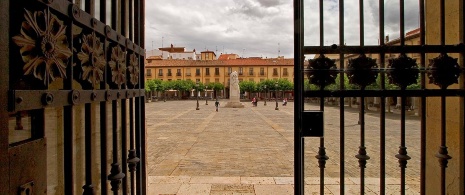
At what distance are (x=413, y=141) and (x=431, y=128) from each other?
8.90 m

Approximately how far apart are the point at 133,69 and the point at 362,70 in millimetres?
1666

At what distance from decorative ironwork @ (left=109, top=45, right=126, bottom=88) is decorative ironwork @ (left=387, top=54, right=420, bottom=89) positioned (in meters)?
1.83

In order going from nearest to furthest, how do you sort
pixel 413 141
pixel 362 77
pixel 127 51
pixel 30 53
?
pixel 30 53 → pixel 362 77 → pixel 127 51 → pixel 413 141

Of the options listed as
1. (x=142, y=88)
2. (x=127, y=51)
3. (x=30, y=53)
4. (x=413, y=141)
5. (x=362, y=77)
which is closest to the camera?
(x=30, y=53)

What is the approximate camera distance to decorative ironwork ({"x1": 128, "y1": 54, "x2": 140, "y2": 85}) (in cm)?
215

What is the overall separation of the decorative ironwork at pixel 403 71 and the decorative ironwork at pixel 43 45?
1981mm

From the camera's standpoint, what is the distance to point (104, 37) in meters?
1.72

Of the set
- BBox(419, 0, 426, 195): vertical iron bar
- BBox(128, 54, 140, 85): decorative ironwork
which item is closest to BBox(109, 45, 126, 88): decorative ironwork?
BBox(128, 54, 140, 85): decorative ironwork

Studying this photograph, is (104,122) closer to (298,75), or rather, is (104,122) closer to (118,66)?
(118,66)

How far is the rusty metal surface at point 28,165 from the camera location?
3.70ft

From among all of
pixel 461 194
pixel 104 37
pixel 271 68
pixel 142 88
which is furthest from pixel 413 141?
pixel 271 68

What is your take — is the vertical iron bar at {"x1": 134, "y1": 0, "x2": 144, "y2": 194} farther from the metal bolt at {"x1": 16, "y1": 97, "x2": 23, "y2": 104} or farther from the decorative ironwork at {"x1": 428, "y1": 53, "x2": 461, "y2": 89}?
the decorative ironwork at {"x1": 428, "y1": 53, "x2": 461, "y2": 89}

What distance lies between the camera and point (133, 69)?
86.4 inches

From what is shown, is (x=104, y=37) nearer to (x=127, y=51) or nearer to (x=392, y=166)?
(x=127, y=51)
